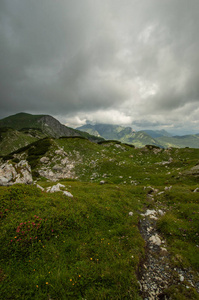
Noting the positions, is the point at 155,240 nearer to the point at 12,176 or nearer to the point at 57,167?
the point at 12,176

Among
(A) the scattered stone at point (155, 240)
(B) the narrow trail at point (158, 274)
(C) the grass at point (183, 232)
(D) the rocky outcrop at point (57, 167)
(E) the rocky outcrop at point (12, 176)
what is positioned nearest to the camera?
(B) the narrow trail at point (158, 274)

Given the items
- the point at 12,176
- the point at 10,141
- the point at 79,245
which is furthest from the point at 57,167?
the point at 10,141

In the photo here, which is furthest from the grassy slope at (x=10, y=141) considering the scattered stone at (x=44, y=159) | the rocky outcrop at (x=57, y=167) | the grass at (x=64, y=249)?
the grass at (x=64, y=249)

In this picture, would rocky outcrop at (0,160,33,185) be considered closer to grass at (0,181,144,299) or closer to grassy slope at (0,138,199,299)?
grass at (0,181,144,299)

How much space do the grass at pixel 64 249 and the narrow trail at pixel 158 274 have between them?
57 cm

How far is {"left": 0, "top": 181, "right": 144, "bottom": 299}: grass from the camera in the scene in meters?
Answer: 6.15

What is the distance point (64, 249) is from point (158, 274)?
20.0ft

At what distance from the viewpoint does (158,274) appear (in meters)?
7.24

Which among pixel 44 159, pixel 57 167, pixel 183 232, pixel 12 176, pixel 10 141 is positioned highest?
pixel 10 141

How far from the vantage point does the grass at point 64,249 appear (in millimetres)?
6148

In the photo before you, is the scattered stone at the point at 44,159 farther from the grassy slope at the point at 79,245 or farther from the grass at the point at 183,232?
the grass at the point at 183,232

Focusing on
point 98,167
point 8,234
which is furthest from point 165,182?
point 8,234

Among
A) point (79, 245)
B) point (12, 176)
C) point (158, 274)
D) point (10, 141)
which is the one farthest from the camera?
point (10, 141)

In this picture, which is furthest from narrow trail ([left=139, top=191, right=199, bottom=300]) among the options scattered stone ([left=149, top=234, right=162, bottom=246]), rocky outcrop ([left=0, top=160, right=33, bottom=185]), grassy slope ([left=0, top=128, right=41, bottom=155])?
grassy slope ([left=0, top=128, right=41, bottom=155])
